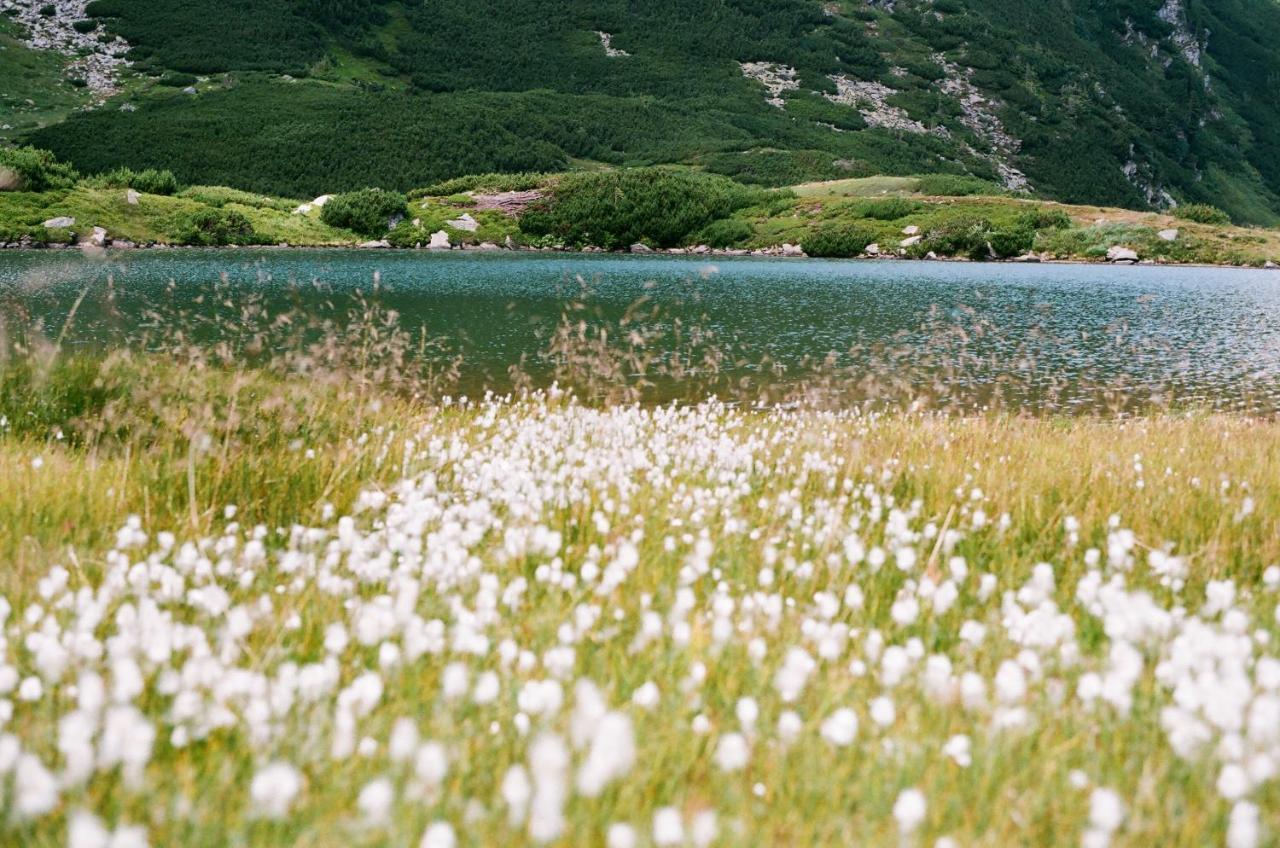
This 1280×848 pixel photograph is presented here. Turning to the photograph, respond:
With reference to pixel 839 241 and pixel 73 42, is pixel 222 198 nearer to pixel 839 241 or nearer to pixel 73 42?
pixel 839 241

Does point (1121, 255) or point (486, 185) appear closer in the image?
point (1121, 255)

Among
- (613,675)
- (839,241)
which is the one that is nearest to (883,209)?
(839,241)

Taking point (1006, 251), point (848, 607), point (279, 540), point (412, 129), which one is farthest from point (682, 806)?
point (412, 129)

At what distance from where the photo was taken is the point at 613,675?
2789mm

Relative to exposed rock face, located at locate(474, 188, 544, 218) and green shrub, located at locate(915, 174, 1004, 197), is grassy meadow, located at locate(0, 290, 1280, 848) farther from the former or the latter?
green shrub, located at locate(915, 174, 1004, 197)

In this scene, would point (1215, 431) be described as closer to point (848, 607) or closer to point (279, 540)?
point (848, 607)

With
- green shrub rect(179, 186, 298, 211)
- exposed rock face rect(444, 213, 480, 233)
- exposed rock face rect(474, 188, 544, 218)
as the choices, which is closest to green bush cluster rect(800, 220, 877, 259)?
exposed rock face rect(474, 188, 544, 218)

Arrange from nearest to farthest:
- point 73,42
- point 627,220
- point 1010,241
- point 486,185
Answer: point 1010,241 < point 627,220 < point 486,185 < point 73,42

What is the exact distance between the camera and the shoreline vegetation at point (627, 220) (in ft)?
241

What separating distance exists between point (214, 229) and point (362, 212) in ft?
53.0

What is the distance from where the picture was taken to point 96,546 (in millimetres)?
4180

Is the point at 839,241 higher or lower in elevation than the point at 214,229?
higher

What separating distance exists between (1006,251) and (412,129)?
320ft

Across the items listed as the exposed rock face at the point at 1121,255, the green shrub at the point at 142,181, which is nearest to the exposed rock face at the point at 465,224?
the green shrub at the point at 142,181
